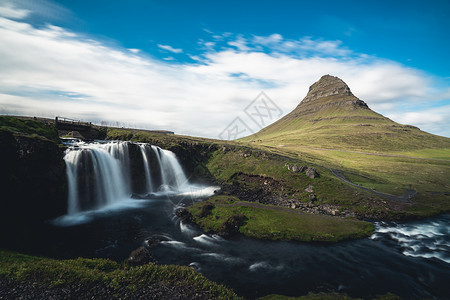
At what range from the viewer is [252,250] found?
2322 cm

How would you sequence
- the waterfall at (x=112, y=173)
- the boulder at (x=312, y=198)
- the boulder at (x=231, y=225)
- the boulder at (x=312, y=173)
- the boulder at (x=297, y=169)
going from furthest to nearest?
the boulder at (x=297, y=169)
the boulder at (x=312, y=173)
the boulder at (x=312, y=198)
the waterfall at (x=112, y=173)
the boulder at (x=231, y=225)

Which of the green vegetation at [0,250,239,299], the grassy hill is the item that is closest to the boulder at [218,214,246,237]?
the green vegetation at [0,250,239,299]

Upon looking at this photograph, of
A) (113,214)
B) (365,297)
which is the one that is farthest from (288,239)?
(113,214)

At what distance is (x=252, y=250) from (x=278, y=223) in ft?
23.6

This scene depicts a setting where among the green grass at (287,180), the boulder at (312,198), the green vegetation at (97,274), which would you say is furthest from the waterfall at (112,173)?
the boulder at (312,198)

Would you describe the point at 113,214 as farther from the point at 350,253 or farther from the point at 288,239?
the point at 350,253

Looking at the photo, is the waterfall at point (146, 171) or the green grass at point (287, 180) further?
the waterfall at point (146, 171)

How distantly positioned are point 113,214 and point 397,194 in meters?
59.6

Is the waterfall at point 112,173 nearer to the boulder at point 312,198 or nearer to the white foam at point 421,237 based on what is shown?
the boulder at point 312,198

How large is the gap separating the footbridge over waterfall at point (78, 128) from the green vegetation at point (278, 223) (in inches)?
1831

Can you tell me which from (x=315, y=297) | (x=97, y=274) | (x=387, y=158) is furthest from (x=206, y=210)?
(x=387, y=158)

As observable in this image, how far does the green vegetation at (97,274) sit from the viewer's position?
14.0 meters

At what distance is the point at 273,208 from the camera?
34.1 meters

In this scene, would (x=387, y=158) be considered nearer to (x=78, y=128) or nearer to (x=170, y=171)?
(x=170, y=171)
